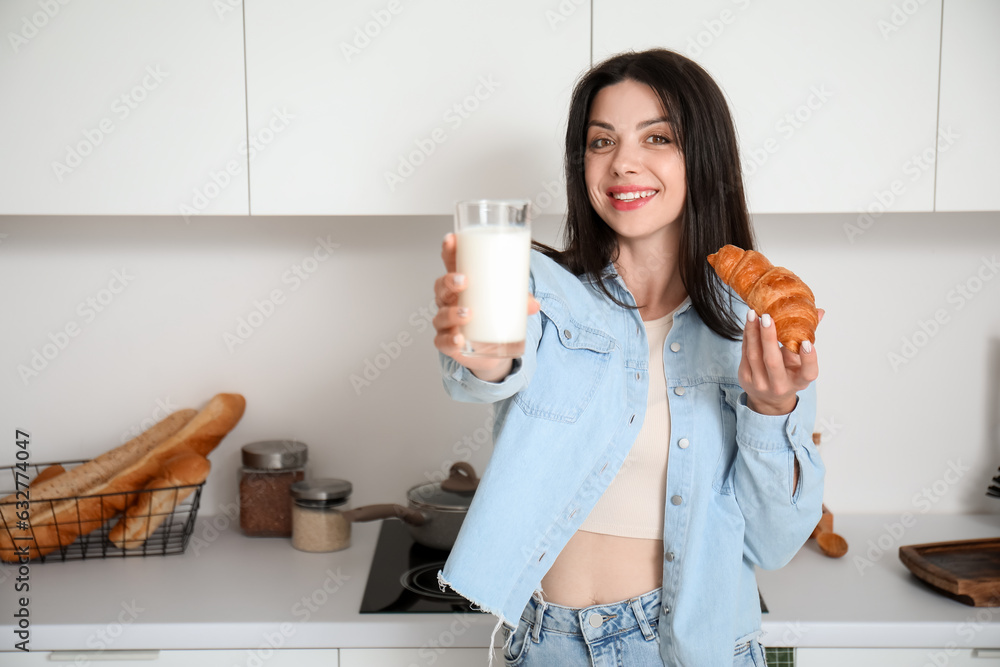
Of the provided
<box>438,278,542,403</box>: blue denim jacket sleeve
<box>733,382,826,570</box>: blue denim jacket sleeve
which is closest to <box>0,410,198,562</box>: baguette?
<box>438,278,542,403</box>: blue denim jacket sleeve

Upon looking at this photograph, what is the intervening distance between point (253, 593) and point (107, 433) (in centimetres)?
62

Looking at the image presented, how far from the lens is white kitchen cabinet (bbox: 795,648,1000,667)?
1.31 meters

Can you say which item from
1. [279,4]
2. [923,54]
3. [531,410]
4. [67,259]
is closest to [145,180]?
[279,4]

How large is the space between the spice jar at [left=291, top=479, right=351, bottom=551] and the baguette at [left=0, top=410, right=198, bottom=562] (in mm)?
343

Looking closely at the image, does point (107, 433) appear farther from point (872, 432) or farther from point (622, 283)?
point (872, 432)

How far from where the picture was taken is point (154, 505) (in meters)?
1.56

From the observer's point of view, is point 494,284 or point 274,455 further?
point 274,455

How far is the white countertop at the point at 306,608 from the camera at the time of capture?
4.24 feet

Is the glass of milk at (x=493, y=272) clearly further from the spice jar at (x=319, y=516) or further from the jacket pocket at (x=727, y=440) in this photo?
the spice jar at (x=319, y=516)

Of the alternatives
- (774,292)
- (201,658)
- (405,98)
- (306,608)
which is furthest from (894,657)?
(405,98)

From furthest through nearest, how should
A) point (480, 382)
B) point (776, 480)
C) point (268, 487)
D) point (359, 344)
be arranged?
point (359, 344) → point (268, 487) → point (776, 480) → point (480, 382)

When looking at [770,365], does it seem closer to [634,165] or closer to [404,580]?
[634,165]

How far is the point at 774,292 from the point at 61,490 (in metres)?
1.39

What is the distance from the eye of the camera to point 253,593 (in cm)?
141
